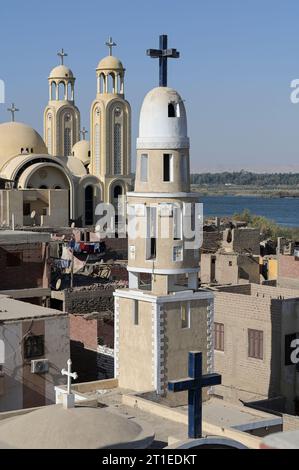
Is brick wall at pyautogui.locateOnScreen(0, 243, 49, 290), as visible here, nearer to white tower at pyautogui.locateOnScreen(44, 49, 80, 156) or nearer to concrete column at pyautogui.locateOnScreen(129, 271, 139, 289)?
concrete column at pyautogui.locateOnScreen(129, 271, 139, 289)

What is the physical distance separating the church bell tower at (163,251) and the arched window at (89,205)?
3568 cm

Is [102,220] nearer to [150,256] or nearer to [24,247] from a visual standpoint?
[24,247]

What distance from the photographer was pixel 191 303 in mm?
18891

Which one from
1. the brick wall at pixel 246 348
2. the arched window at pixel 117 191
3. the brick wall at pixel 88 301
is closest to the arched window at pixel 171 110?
the brick wall at pixel 246 348

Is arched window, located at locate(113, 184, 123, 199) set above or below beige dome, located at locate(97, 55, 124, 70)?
below

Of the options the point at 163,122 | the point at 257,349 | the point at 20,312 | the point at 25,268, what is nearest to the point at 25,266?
the point at 25,268

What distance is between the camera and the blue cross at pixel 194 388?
44.0 ft

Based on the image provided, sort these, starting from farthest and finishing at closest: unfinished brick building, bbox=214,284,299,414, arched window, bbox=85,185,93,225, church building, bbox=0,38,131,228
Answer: arched window, bbox=85,185,93,225
church building, bbox=0,38,131,228
unfinished brick building, bbox=214,284,299,414

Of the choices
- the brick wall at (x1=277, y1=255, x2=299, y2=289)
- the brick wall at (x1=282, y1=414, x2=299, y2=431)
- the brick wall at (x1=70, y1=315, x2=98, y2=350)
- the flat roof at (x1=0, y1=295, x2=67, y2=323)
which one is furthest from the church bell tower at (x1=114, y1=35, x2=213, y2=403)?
the brick wall at (x1=277, y1=255, x2=299, y2=289)

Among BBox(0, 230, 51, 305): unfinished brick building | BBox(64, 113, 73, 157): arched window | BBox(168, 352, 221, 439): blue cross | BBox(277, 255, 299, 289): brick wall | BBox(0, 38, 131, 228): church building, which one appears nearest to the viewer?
BBox(168, 352, 221, 439): blue cross

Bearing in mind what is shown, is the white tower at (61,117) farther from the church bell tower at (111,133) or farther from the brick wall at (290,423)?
the brick wall at (290,423)

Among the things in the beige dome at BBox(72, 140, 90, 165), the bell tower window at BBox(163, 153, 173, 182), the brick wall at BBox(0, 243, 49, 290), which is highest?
the beige dome at BBox(72, 140, 90, 165)

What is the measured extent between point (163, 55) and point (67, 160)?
39.2 metres

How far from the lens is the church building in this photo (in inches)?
1966
